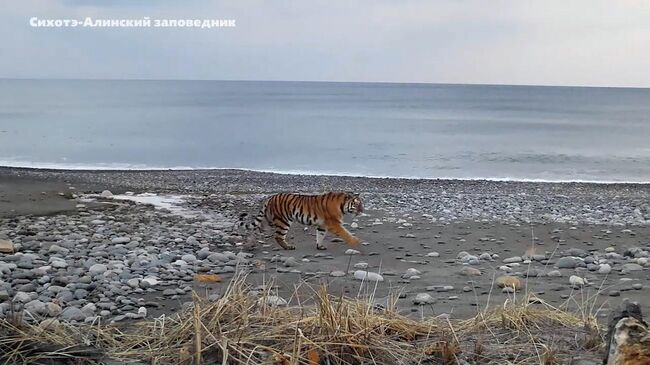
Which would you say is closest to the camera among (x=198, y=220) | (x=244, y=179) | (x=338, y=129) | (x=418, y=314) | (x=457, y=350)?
(x=457, y=350)

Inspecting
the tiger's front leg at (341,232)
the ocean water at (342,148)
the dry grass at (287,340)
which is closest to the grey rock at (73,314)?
the dry grass at (287,340)

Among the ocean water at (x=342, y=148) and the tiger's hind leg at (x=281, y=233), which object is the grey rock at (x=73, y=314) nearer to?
the tiger's hind leg at (x=281, y=233)

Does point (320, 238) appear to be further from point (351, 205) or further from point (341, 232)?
point (351, 205)

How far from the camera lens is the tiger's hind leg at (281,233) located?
9.65m

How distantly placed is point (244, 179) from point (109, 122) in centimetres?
3376

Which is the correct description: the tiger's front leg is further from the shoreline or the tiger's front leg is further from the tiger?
the shoreline

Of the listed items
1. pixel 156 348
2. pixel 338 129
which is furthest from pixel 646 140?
pixel 156 348

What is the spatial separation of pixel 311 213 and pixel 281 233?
51 centimetres

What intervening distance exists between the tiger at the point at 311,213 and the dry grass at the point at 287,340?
563 cm

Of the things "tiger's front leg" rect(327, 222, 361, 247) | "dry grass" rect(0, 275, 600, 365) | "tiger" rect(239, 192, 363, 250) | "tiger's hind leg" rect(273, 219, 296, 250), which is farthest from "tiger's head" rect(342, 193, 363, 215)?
"dry grass" rect(0, 275, 600, 365)

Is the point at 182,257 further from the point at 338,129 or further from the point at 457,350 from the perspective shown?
the point at 338,129

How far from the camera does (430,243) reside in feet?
32.9

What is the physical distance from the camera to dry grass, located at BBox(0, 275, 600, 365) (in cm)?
330

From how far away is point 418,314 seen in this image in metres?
5.77
